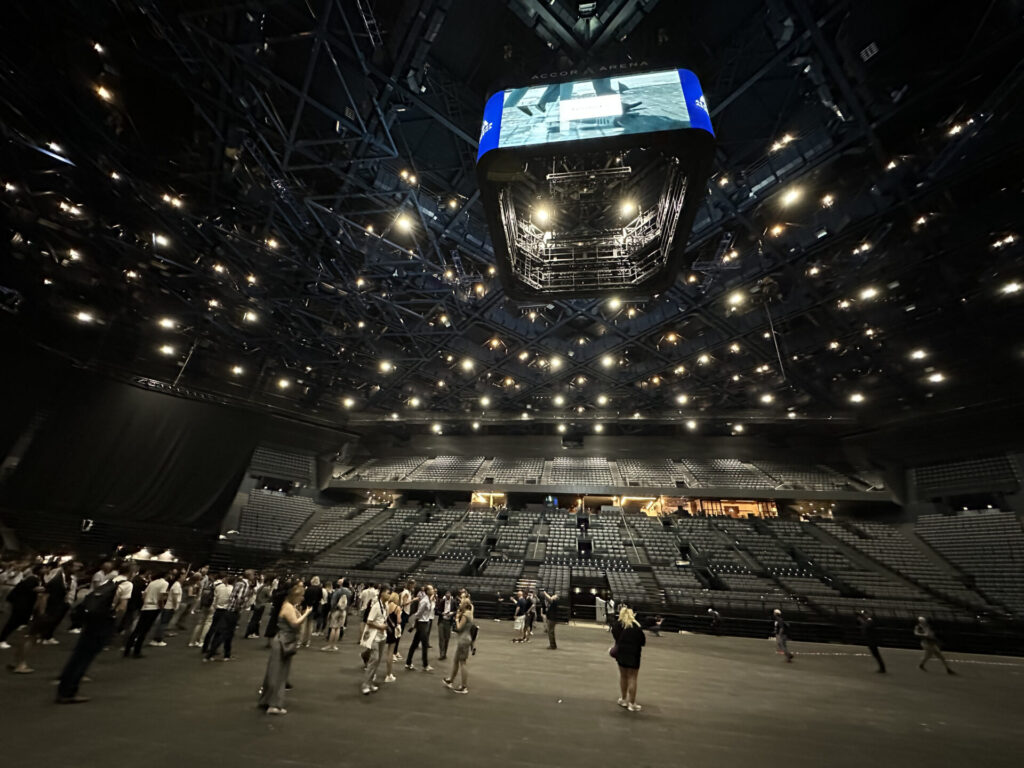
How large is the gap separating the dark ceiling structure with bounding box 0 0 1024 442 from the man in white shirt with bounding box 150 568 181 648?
10739 mm

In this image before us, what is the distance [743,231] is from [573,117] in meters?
9.41

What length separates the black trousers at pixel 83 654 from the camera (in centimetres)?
474

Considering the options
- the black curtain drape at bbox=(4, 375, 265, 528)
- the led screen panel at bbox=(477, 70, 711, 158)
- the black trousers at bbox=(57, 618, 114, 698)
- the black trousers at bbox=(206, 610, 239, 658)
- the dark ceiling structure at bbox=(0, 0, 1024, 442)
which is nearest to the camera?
the black trousers at bbox=(57, 618, 114, 698)

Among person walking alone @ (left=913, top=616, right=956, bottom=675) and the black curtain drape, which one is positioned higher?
the black curtain drape

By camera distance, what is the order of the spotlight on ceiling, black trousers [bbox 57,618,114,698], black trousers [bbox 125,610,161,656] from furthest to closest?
the spotlight on ceiling
black trousers [bbox 125,610,161,656]
black trousers [bbox 57,618,114,698]

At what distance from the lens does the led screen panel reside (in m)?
6.45

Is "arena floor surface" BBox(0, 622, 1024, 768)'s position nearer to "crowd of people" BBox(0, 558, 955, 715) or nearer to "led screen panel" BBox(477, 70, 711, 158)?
"crowd of people" BBox(0, 558, 955, 715)

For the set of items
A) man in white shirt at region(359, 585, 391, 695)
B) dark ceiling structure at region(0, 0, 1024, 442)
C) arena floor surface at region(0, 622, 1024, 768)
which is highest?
dark ceiling structure at region(0, 0, 1024, 442)

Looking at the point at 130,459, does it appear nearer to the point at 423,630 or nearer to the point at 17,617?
the point at 17,617

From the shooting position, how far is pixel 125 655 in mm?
7250

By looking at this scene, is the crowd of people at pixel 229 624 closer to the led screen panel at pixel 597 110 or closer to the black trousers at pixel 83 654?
the black trousers at pixel 83 654

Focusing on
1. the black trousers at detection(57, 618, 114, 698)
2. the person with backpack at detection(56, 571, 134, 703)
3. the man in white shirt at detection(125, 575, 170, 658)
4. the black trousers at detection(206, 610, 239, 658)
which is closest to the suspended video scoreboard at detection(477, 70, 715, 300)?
the person with backpack at detection(56, 571, 134, 703)

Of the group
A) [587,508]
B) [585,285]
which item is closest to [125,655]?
[585,285]

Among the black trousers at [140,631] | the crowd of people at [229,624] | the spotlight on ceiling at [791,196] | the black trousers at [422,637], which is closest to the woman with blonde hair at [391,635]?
the crowd of people at [229,624]
